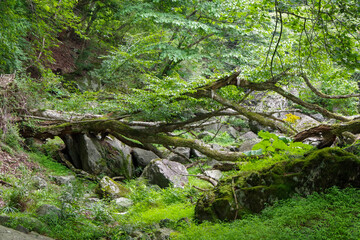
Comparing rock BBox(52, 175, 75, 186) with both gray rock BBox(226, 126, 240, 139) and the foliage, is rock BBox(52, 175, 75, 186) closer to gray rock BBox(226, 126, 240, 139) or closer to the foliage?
the foliage

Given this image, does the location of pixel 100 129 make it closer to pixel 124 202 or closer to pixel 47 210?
pixel 124 202

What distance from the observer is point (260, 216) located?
4.09 m

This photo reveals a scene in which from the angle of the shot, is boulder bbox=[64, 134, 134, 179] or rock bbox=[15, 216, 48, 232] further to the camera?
boulder bbox=[64, 134, 134, 179]

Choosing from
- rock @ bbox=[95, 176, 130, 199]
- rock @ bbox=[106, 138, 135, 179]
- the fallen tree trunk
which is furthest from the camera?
rock @ bbox=[106, 138, 135, 179]

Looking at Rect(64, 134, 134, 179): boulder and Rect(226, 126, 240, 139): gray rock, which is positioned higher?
Rect(226, 126, 240, 139): gray rock

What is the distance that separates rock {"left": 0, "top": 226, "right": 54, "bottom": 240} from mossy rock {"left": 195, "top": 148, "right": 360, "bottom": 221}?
8.15 ft

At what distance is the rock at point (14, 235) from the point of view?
11.0 feet

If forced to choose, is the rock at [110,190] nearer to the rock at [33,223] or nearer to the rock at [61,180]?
the rock at [61,180]

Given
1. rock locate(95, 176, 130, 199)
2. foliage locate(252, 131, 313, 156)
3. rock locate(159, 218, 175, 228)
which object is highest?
foliage locate(252, 131, 313, 156)

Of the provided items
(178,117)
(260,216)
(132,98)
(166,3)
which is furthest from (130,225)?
(166,3)

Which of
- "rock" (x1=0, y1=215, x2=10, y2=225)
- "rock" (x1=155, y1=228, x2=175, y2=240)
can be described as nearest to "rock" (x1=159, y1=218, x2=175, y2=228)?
"rock" (x1=155, y1=228, x2=175, y2=240)

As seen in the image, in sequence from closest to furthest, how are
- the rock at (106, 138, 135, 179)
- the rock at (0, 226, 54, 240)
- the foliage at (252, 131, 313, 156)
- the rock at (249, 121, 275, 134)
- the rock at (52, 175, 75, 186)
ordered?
the rock at (0, 226, 54, 240) < the foliage at (252, 131, 313, 156) < the rock at (52, 175, 75, 186) < the rock at (106, 138, 135, 179) < the rock at (249, 121, 275, 134)

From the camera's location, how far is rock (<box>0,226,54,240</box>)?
336 centimetres

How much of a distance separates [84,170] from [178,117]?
3686 mm
